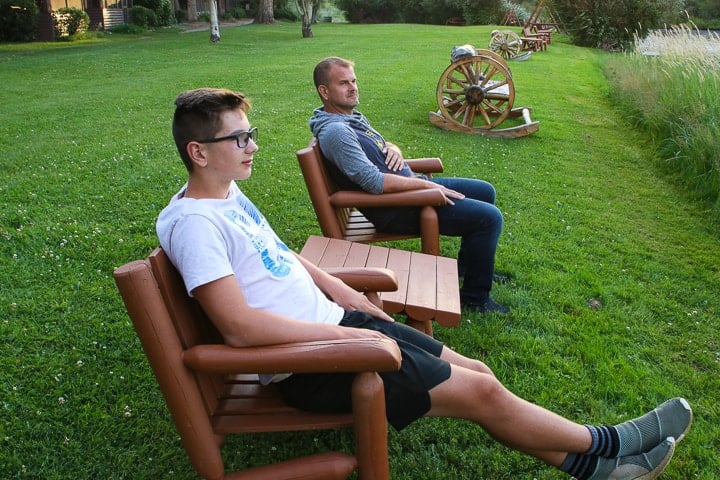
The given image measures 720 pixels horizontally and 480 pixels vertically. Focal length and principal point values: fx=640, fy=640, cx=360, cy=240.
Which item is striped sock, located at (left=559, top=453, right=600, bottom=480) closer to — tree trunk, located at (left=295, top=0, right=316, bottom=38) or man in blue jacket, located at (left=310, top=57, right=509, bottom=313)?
man in blue jacket, located at (left=310, top=57, right=509, bottom=313)

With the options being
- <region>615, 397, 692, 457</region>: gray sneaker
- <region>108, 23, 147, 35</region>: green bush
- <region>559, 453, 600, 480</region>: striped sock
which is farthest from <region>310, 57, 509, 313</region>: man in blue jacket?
<region>108, 23, 147, 35</region>: green bush

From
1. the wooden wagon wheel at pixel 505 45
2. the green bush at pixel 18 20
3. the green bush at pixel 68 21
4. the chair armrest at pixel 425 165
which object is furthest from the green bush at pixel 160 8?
the chair armrest at pixel 425 165

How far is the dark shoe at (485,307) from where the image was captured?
4.04 m

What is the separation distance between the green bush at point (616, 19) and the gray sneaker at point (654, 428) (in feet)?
78.9

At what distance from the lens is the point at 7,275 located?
4250 mm

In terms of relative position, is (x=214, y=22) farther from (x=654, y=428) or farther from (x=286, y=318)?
(x=654, y=428)

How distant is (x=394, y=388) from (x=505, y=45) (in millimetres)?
18060

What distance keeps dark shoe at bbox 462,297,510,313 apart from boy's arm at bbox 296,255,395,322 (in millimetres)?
1389

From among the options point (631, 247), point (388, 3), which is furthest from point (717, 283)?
point (388, 3)

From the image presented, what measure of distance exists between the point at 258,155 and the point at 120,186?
1815mm

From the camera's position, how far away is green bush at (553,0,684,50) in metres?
24.5

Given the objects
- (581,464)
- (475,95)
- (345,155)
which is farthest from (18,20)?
(581,464)

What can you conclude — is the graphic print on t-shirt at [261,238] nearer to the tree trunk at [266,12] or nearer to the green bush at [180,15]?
the tree trunk at [266,12]

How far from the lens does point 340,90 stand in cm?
404
